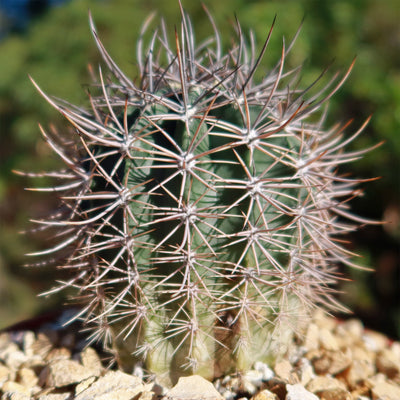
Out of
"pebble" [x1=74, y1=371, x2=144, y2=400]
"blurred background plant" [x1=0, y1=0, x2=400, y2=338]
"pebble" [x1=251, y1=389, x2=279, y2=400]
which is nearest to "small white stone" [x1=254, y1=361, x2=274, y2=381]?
"pebble" [x1=251, y1=389, x2=279, y2=400]

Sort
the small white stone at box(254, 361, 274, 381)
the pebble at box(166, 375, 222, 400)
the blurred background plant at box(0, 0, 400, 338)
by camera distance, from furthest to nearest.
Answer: the blurred background plant at box(0, 0, 400, 338) → the small white stone at box(254, 361, 274, 381) → the pebble at box(166, 375, 222, 400)

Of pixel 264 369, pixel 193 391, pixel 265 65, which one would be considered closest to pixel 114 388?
pixel 193 391

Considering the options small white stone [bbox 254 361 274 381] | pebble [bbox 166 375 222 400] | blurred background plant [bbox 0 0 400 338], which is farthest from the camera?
blurred background plant [bbox 0 0 400 338]

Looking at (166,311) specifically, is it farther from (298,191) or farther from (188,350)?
(298,191)

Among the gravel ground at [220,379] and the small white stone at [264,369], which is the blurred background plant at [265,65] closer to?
the gravel ground at [220,379]

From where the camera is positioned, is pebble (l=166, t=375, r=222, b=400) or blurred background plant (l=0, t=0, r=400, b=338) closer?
pebble (l=166, t=375, r=222, b=400)

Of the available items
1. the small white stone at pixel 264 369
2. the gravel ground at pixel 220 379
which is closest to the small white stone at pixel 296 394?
the gravel ground at pixel 220 379

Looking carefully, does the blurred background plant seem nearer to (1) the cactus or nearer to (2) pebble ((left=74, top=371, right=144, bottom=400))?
(1) the cactus

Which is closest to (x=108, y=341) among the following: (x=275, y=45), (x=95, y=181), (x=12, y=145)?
(x=95, y=181)
